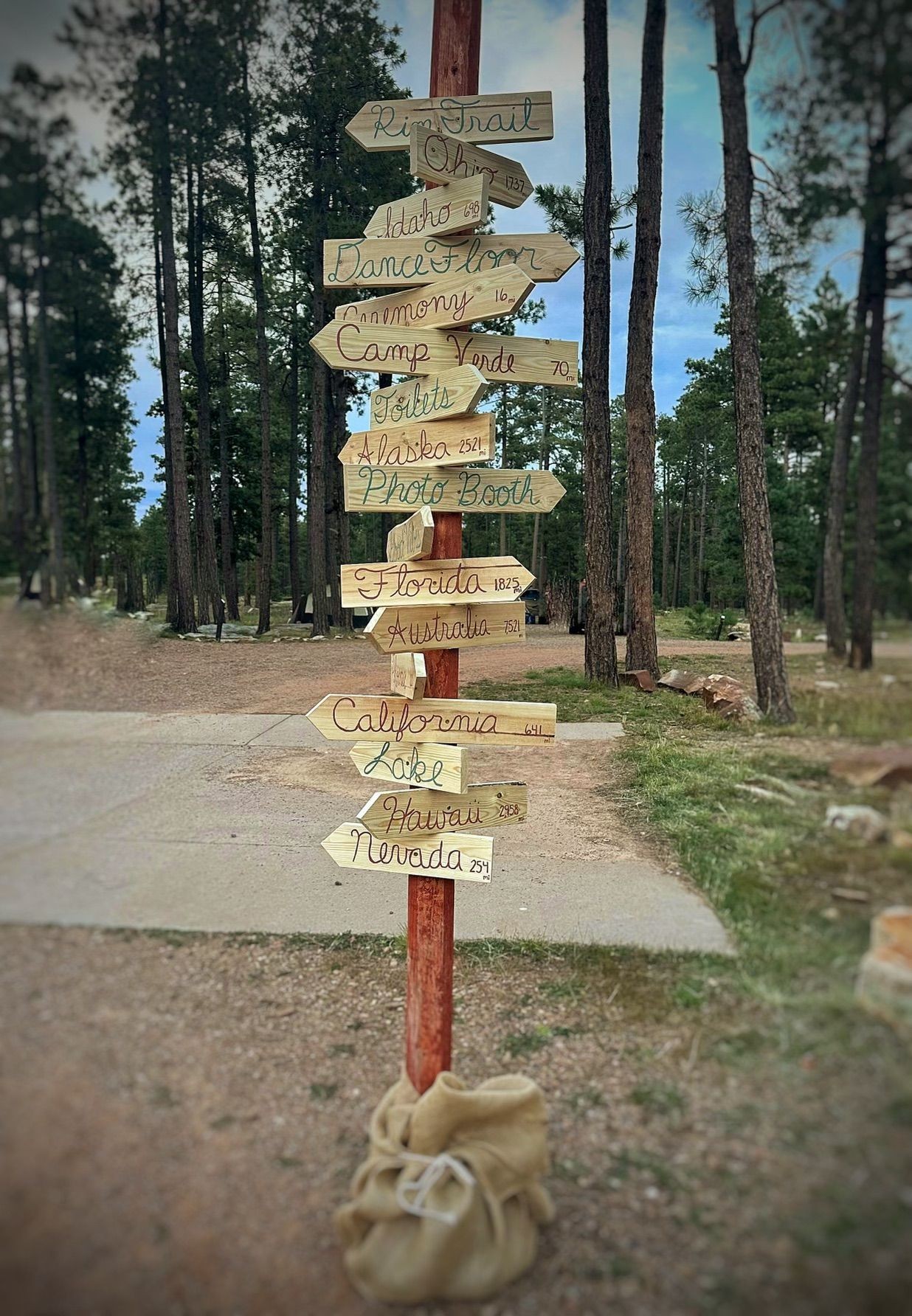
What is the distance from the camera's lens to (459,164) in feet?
5.77

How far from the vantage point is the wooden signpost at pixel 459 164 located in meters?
1.71

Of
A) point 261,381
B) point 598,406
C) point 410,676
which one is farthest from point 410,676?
point 598,406

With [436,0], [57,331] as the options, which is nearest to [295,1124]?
[57,331]

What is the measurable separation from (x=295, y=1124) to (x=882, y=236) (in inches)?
82.9

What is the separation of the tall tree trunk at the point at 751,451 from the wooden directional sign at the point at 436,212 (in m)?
0.66

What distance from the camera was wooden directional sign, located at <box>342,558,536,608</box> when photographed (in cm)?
180

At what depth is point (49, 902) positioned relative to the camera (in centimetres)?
134

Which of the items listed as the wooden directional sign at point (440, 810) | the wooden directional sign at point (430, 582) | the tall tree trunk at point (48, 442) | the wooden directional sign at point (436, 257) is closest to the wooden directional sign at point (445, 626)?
the wooden directional sign at point (430, 582)

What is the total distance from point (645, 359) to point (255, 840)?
2.44 metres

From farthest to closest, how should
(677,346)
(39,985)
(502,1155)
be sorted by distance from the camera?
1. (677,346)
2. (502,1155)
3. (39,985)

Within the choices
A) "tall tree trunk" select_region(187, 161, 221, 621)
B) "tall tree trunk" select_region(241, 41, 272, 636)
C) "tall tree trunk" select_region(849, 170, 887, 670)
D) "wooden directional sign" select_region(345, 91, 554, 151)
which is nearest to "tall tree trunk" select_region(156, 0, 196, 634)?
"tall tree trunk" select_region(187, 161, 221, 621)

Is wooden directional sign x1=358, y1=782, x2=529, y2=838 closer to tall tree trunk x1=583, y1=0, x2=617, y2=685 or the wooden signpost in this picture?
the wooden signpost

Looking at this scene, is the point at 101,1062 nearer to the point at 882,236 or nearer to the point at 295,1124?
the point at 295,1124

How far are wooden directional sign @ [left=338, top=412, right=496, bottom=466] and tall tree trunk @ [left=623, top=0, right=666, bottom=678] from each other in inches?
42.3
